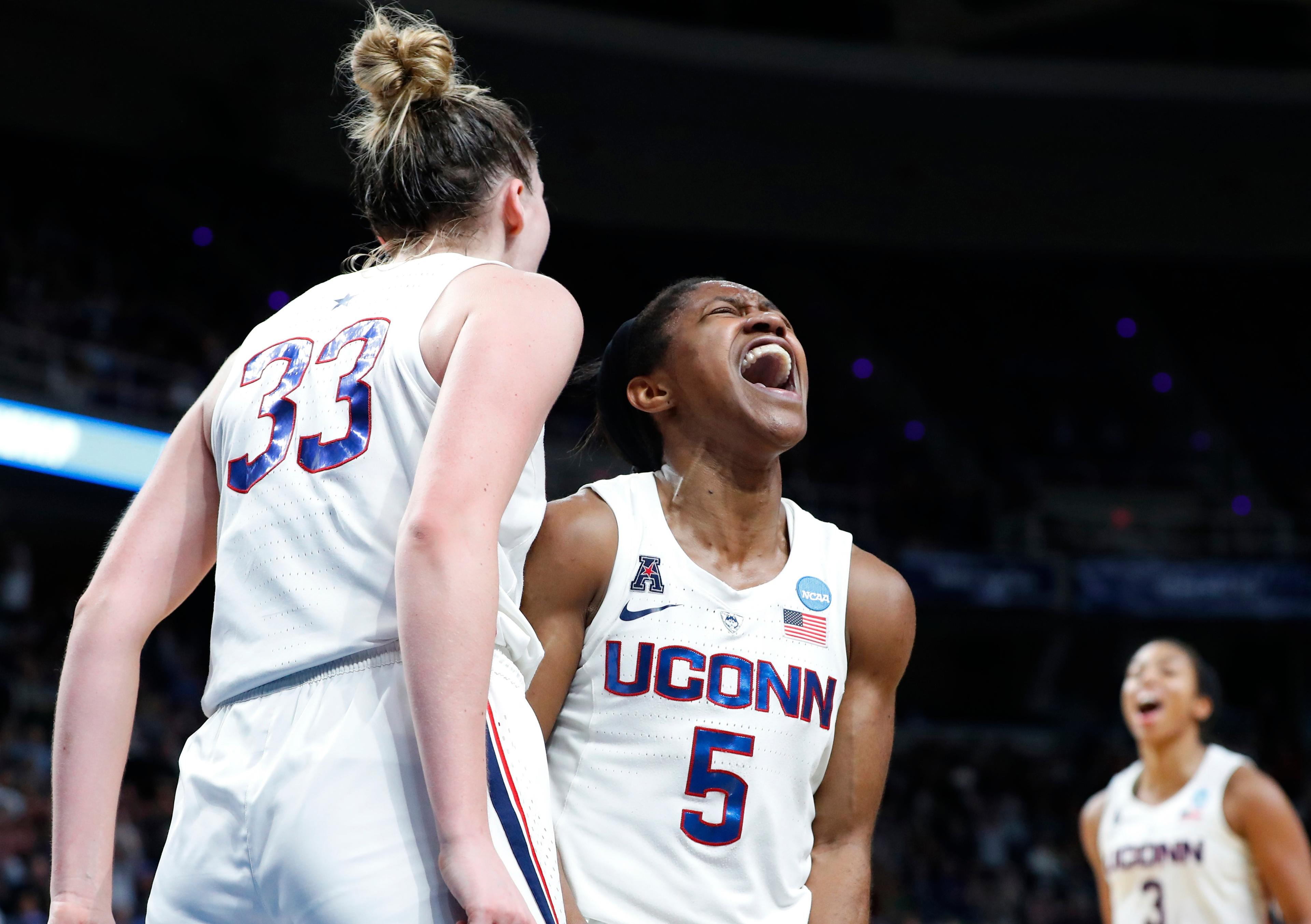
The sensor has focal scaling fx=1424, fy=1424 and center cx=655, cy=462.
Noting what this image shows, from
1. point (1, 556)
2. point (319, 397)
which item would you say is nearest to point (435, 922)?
point (319, 397)

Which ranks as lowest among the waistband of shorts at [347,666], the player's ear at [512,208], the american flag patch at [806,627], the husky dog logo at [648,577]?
the waistband of shorts at [347,666]

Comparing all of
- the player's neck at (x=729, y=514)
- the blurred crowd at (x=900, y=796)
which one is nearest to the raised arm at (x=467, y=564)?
the player's neck at (x=729, y=514)

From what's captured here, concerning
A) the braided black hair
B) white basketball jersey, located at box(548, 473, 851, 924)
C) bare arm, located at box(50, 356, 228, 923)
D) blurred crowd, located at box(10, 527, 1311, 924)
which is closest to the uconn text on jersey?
white basketball jersey, located at box(548, 473, 851, 924)

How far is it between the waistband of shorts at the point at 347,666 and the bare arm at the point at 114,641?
9.6 inches

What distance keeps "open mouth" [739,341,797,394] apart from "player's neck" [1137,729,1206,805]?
3705 mm

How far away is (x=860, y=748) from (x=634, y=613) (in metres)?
0.54

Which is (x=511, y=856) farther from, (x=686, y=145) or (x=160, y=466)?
(x=686, y=145)

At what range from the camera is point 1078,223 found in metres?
20.8

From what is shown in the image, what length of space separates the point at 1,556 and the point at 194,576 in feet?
42.3

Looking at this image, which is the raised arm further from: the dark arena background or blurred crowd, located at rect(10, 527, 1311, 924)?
the dark arena background

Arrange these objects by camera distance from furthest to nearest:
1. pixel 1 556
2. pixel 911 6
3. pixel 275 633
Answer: pixel 911 6 → pixel 1 556 → pixel 275 633

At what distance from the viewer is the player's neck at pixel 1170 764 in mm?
6043

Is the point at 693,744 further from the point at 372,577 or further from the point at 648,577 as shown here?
the point at 372,577

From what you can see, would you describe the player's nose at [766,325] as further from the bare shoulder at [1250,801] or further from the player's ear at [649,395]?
the bare shoulder at [1250,801]
